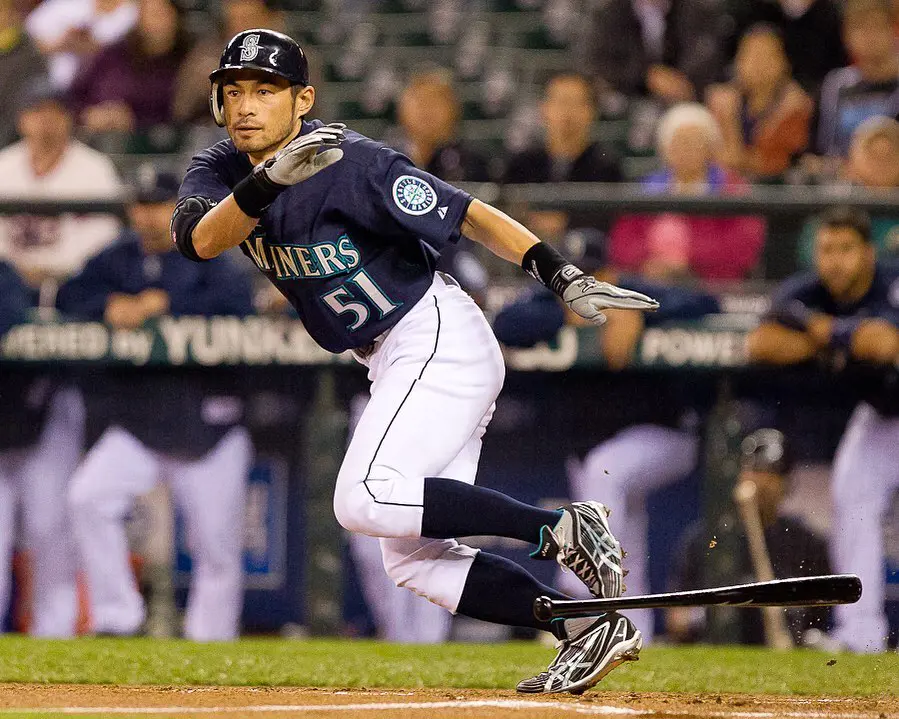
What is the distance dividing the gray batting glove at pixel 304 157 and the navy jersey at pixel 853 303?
3.12 metres

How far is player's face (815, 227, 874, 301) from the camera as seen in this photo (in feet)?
19.9

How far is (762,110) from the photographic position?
806 centimetres

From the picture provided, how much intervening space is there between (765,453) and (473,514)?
2.88 meters

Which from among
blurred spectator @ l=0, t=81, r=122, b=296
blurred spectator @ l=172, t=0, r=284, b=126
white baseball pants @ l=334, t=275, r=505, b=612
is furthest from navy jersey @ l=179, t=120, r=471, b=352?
blurred spectator @ l=172, t=0, r=284, b=126

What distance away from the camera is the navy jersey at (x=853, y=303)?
19.9 ft

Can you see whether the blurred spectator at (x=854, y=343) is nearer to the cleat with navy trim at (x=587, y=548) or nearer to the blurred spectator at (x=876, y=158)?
the blurred spectator at (x=876, y=158)

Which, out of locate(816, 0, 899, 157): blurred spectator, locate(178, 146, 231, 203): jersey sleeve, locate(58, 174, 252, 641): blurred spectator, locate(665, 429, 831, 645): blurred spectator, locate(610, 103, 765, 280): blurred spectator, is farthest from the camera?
locate(816, 0, 899, 157): blurred spectator

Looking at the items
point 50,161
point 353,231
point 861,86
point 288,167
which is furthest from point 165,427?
point 861,86

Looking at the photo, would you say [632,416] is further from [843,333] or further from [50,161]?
[50,161]

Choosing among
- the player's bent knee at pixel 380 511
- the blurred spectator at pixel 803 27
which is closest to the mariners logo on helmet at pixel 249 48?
the player's bent knee at pixel 380 511

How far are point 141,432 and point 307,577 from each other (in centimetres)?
102

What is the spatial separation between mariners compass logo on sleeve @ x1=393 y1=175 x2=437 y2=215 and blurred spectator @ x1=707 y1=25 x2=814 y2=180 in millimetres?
4369

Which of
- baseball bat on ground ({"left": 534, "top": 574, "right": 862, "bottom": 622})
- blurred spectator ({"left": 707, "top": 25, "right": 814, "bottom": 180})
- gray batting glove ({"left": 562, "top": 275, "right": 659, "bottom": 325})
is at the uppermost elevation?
blurred spectator ({"left": 707, "top": 25, "right": 814, "bottom": 180})

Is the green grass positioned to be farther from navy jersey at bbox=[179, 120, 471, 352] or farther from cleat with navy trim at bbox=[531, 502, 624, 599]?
navy jersey at bbox=[179, 120, 471, 352]
